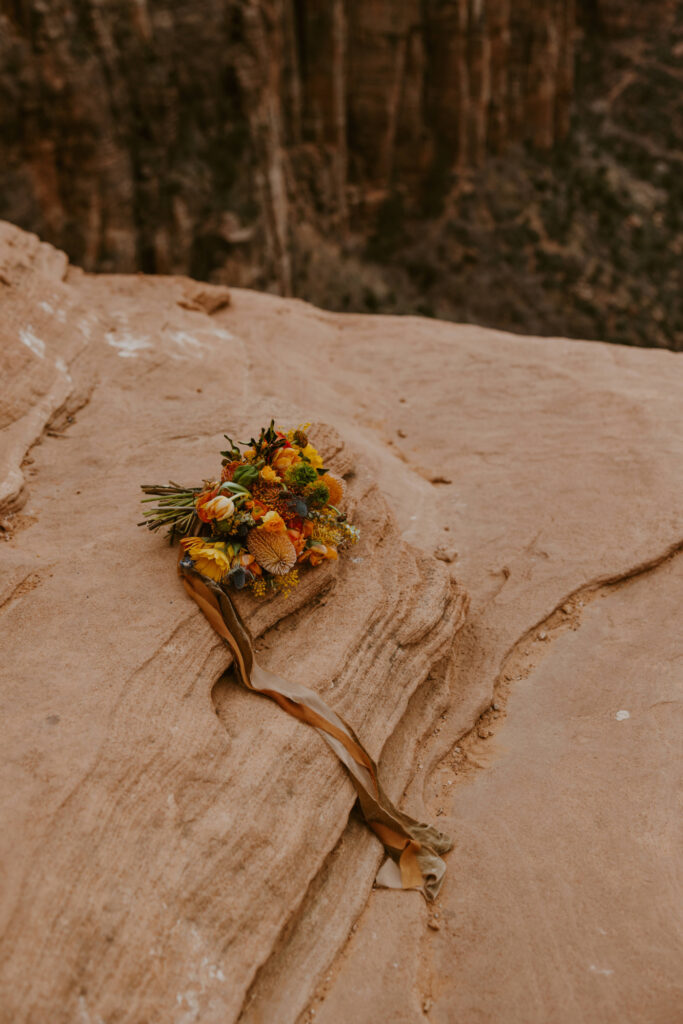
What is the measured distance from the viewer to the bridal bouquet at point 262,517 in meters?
4.35

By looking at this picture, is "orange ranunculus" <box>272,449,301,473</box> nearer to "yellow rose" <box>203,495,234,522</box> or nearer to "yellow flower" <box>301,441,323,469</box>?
"yellow flower" <box>301,441,323,469</box>

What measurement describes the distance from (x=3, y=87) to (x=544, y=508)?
52.0ft

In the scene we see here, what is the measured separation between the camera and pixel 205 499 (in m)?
4.47

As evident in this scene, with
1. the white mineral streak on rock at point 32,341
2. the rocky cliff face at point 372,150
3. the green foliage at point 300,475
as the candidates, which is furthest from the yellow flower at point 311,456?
the rocky cliff face at point 372,150

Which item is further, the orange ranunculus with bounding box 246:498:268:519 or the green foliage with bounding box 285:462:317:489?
the green foliage with bounding box 285:462:317:489

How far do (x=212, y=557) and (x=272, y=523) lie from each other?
35 cm

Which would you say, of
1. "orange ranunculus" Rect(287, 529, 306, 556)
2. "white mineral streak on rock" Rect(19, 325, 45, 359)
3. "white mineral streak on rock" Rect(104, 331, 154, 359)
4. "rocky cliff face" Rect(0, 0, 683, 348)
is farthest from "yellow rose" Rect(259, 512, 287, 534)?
"rocky cliff face" Rect(0, 0, 683, 348)

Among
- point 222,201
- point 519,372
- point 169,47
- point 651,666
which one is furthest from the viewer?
point 222,201

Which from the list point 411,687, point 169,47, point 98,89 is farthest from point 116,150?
point 411,687

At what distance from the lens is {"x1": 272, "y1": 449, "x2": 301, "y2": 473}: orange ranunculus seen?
4660mm

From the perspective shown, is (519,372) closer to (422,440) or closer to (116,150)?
(422,440)

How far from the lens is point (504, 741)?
15.0ft

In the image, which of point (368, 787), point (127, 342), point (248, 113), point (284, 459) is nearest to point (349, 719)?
point (368, 787)

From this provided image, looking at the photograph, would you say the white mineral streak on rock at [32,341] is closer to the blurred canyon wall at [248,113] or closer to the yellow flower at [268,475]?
the yellow flower at [268,475]
